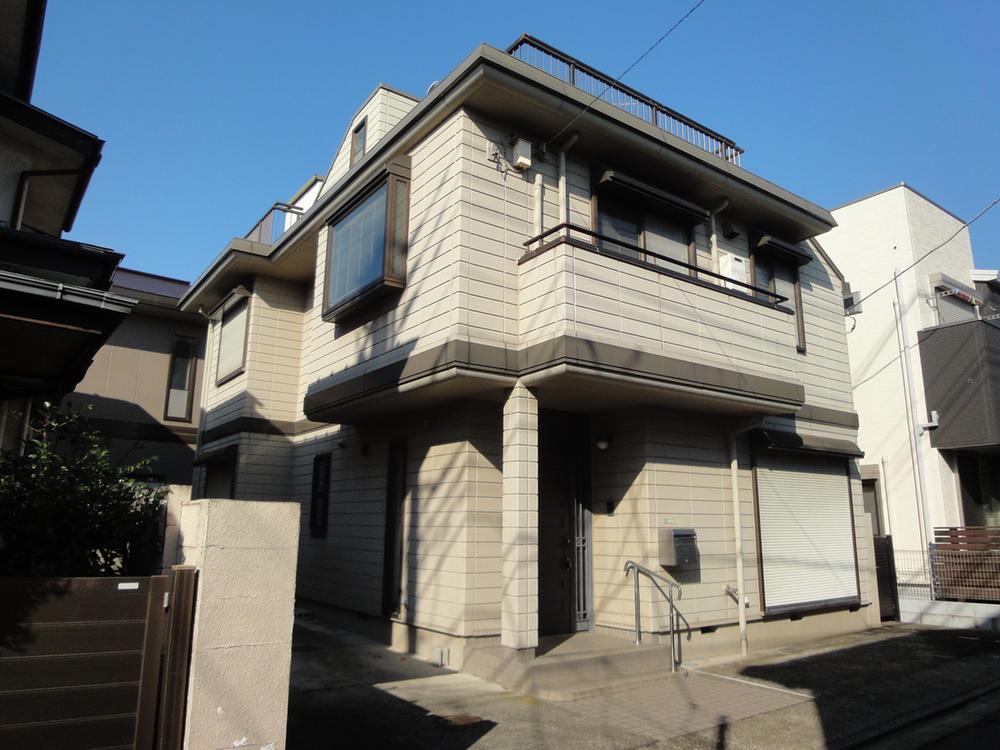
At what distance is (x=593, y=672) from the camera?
6.84 metres

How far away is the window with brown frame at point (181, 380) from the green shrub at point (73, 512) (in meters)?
10.8

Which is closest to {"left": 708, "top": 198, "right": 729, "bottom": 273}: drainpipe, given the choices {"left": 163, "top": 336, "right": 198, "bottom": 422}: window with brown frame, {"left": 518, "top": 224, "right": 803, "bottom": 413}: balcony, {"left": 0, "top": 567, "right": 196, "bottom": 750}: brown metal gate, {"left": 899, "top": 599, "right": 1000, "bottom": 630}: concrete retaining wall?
{"left": 518, "top": 224, "right": 803, "bottom": 413}: balcony

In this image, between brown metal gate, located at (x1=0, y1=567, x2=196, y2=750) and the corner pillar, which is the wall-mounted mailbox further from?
brown metal gate, located at (x1=0, y1=567, x2=196, y2=750)

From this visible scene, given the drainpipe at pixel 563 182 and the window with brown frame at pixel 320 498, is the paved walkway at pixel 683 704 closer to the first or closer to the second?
the drainpipe at pixel 563 182

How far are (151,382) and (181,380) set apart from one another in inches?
24.7

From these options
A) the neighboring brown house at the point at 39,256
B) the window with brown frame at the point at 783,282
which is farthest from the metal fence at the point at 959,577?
the neighboring brown house at the point at 39,256

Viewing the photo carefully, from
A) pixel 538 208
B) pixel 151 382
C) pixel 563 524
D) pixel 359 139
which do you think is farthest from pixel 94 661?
pixel 151 382

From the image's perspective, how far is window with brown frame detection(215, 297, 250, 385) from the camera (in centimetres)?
1226

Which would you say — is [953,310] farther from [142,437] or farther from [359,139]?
[142,437]

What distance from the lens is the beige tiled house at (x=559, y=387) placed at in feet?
23.8

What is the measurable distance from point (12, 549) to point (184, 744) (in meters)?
1.55

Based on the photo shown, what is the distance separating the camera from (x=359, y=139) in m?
11.4

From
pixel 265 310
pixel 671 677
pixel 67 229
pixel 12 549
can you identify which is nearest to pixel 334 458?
pixel 265 310

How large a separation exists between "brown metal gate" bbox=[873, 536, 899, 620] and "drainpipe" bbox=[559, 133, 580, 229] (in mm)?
8232
